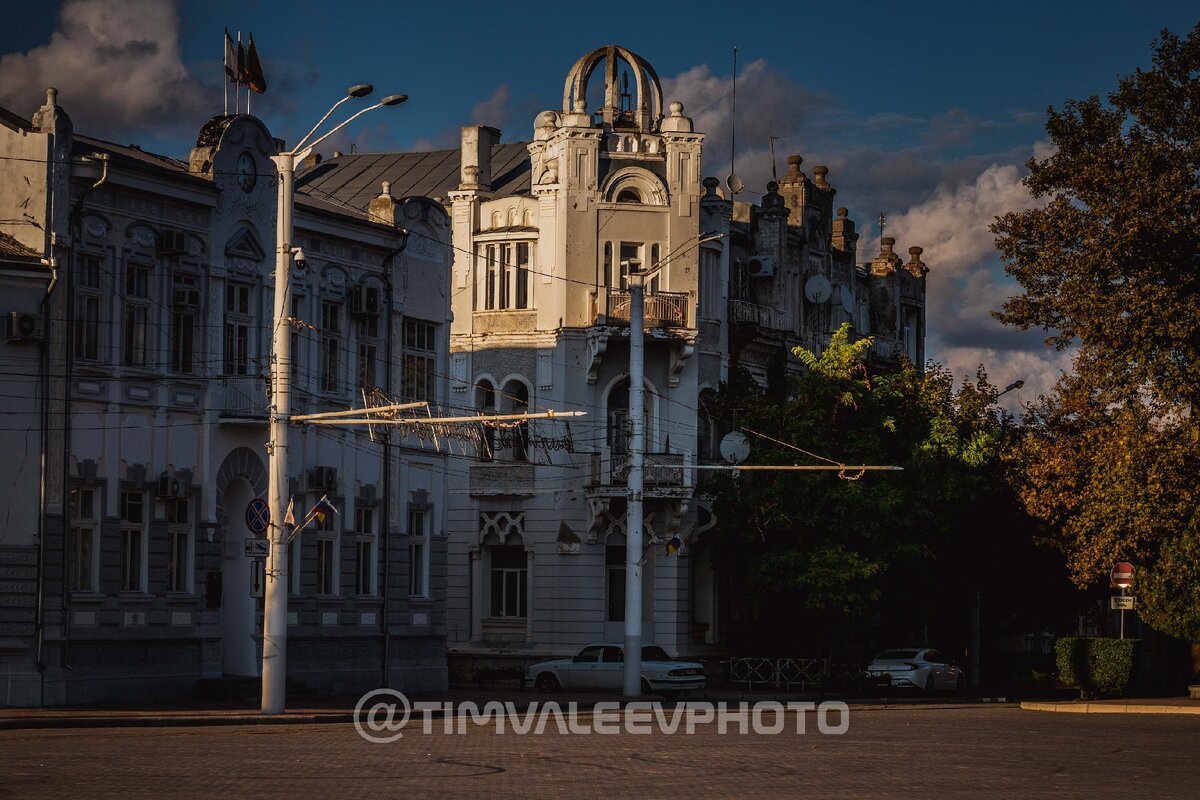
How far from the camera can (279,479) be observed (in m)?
30.8

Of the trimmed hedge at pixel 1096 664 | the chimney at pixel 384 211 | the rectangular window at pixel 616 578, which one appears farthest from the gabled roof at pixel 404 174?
the trimmed hedge at pixel 1096 664

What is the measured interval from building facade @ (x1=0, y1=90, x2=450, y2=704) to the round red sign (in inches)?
615

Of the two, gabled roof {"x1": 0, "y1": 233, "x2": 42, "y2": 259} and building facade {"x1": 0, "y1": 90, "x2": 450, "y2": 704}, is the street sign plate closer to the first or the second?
building facade {"x1": 0, "y1": 90, "x2": 450, "y2": 704}

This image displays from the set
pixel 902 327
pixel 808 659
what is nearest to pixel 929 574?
pixel 808 659

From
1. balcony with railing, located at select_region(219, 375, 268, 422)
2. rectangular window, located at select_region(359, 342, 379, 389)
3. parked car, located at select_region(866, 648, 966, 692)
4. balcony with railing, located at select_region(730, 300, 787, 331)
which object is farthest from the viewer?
balcony with railing, located at select_region(730, 300, 787, 331)

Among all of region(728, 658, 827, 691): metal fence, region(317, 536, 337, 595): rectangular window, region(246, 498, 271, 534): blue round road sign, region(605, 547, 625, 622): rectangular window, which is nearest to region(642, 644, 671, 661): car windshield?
region(728, 658, 827, 691): metal fence

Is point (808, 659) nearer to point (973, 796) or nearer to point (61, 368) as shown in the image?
point (61, 368)

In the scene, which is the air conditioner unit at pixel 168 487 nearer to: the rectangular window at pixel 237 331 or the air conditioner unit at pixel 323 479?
the rectangular window at pixel 237 331

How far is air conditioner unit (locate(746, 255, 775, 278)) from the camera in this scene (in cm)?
5775

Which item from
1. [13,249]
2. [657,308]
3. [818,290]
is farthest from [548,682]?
[818,290]

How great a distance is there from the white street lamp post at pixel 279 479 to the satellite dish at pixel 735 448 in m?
22.1

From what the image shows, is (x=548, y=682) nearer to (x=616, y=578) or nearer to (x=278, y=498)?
(x=616, y=578)

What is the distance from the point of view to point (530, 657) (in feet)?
170

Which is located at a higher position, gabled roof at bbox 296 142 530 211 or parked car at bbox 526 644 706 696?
gabled roof at bbox 296 142 530 211
